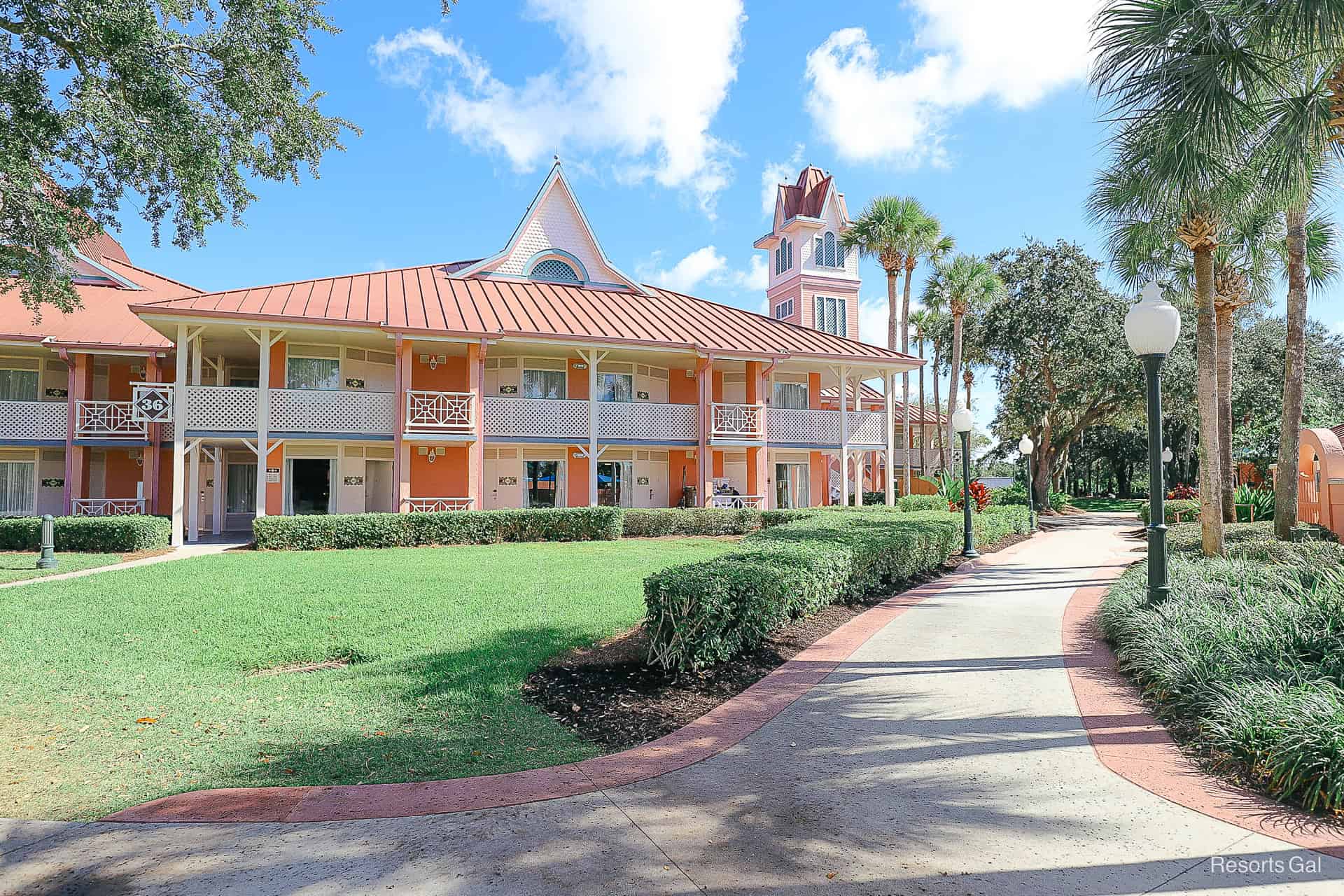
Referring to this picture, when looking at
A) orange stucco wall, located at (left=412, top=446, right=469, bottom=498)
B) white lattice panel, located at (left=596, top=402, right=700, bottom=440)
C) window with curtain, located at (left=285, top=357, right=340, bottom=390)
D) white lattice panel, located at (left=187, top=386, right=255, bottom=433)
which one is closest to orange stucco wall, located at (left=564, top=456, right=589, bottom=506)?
white lattice panel, located at (left=596, top=402, right=700, bottom=440)

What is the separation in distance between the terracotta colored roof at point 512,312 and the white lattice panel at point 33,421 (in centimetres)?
369

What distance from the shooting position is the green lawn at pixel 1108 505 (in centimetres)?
4143

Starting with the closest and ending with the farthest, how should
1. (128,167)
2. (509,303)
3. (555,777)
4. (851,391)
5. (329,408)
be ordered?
(555,777)
(128,167)
(329,408)
(509,303)
(851,391)

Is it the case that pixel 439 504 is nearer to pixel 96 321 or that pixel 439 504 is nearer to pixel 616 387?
pixel 616 387

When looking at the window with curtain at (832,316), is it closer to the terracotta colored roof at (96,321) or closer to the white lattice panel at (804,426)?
the white lattice panel at (804,426)

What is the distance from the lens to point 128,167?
8898mm

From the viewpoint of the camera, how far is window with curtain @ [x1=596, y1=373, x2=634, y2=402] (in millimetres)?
24438

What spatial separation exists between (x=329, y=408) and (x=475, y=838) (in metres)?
18.4

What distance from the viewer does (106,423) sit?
66.8ft

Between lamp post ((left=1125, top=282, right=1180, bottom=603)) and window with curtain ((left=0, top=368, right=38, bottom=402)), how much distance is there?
26.9 m

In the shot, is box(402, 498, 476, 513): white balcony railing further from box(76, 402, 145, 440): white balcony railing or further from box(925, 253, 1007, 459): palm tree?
box(925, 253, 1007, 459): palm tree

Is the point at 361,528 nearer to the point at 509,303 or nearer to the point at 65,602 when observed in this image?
the point at 65,602

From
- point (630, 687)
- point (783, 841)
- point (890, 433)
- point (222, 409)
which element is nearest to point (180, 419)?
point (222, 409)

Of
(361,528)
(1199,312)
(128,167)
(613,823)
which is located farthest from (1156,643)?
(361,528)
